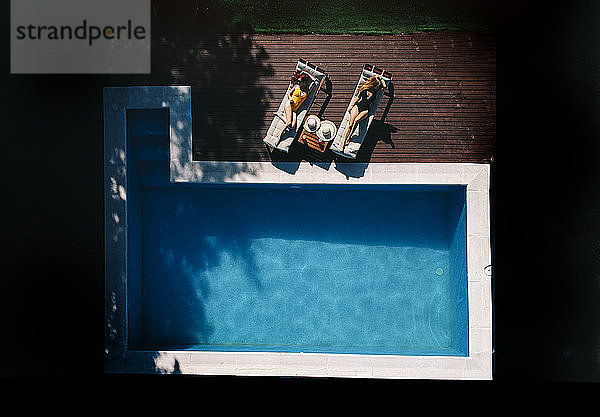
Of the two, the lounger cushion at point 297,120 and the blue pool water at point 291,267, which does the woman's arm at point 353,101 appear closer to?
the lounger cushion at point 297,120

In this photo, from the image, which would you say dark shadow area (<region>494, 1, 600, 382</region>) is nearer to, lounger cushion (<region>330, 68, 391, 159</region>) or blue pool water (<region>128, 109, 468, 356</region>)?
blue pool water (<region>128, 109, 468, 356</region>)

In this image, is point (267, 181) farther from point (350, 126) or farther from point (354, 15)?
point (354, 15)

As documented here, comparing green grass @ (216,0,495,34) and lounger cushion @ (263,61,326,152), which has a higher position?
green grass @ (216,0,495,34)

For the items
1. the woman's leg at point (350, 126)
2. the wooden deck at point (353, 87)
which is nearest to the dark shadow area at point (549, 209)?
the wooden deck at point (353, 87)

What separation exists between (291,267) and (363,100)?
4.42 meters

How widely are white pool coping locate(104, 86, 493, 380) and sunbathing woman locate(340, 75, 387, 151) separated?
32.3 inches

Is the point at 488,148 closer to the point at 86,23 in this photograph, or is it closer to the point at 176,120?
the point at 176,120

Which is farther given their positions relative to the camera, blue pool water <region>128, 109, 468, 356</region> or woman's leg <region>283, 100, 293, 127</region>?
blue pool water <region>128, 109, 468, 356</region>

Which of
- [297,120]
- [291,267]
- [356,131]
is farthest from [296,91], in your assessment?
[291,267]

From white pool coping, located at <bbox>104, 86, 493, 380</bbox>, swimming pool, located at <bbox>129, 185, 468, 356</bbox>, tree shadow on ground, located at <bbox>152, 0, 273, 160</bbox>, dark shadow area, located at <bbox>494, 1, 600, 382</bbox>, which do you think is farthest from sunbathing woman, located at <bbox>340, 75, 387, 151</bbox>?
dark shadow area, located at <bbox>494, 1, 600, 382</bbox>

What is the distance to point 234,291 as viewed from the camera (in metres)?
10.9

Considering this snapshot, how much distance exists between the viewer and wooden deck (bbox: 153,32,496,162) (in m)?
10.1

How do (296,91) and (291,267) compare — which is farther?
(291,267)

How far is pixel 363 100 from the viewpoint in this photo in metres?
9.80
